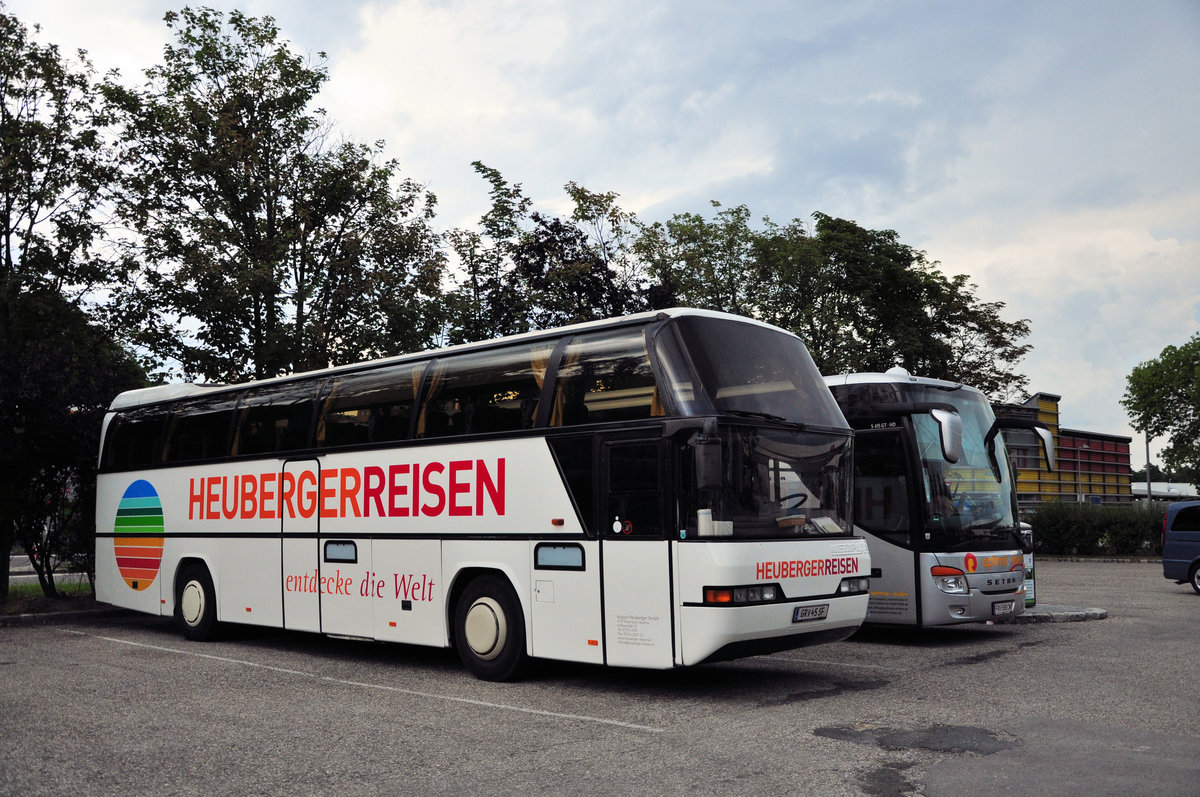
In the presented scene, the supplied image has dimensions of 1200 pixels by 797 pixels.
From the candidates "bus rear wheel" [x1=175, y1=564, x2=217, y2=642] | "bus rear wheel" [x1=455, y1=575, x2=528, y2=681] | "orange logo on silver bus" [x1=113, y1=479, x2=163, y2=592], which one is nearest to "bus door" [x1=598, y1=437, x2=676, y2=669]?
"bus rear wheel" [x1=455, y1=575, x2=528, y2=681]

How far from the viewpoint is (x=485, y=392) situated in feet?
36.2

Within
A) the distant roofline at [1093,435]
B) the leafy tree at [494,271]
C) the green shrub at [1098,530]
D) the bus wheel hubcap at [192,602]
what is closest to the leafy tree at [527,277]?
the leafy tree at [494,271]

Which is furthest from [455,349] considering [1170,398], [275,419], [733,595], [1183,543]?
[1170,398]

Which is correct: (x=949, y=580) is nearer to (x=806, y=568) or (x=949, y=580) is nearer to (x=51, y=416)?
(x=806, y=568)

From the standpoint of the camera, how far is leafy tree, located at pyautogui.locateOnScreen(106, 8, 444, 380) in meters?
19.8

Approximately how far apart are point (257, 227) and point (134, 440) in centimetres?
597

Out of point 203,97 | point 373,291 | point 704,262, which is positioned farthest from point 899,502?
point 704,262

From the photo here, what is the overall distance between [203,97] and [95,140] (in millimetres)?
2501

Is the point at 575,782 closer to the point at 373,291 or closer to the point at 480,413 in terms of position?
the point at 480,413

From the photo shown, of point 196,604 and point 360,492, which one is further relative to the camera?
point 196,604

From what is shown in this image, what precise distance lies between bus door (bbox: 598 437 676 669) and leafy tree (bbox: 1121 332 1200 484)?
225 feet

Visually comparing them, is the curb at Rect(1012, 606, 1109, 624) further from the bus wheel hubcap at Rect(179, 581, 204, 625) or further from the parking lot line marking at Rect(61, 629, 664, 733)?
the bus wheel hubcap at Rect(179, 581, 204, 625)

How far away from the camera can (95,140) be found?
19.5 metres

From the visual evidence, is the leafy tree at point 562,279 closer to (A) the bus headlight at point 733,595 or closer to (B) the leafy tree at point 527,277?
(B) the leafy tree at point 527,277
